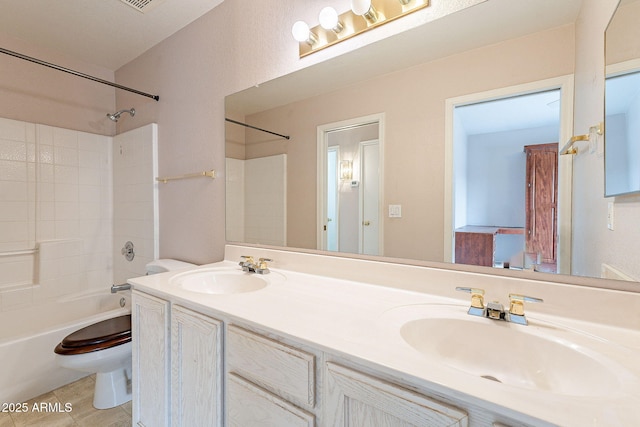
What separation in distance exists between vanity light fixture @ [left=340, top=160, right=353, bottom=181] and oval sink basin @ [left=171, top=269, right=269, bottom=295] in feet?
1.99

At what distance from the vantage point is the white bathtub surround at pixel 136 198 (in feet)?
6.93

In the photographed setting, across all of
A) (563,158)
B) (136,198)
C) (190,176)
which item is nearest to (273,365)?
(563,158)

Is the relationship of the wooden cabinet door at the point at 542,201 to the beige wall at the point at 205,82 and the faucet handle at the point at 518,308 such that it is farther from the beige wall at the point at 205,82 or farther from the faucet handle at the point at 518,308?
the beige wall at the point at 205,82

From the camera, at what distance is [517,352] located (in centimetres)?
73

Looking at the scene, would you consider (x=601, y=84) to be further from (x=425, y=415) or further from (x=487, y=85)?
(x=425, y=415)

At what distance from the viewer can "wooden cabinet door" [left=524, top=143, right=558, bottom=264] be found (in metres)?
0.86

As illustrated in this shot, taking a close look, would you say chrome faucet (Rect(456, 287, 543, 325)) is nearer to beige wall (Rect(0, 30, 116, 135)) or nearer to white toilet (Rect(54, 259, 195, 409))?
white toilet (Rect(54, 259, 195, 409))

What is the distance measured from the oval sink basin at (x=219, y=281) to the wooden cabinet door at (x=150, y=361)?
18cm

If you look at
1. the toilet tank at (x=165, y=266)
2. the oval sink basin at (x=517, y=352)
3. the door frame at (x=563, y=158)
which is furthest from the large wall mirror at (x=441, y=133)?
the toilet tank at (x=165, y=266)

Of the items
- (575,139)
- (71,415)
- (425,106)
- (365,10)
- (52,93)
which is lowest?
(71,415)

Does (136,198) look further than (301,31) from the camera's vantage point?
Yes

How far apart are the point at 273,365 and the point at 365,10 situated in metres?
1.34

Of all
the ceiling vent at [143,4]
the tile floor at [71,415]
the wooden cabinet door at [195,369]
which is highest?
the ceiling vent at [143,4]

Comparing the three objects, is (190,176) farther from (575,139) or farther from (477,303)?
(575,139)
